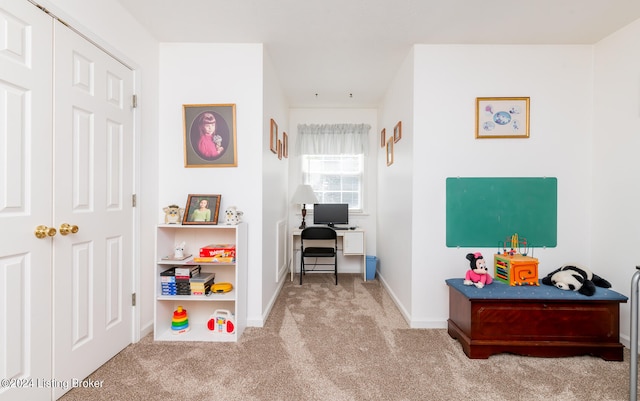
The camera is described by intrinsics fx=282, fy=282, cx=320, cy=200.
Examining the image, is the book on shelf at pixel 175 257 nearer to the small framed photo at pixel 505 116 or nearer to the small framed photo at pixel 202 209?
the small framed photo at pixel 202 209

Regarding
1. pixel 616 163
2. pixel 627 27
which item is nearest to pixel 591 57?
pixel 627 27

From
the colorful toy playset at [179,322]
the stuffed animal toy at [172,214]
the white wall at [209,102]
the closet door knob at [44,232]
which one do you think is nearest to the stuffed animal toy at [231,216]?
the white wall at [209,102]

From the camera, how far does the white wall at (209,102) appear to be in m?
2.48

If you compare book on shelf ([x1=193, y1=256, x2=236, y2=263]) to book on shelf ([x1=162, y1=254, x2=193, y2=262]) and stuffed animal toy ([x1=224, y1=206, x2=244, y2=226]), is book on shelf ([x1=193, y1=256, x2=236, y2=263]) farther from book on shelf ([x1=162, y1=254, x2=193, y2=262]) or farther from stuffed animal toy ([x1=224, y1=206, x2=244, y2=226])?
stuffed animal toy ([x1=224, y1=206, x2=244, y2=226])

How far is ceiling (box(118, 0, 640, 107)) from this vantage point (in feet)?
6.53

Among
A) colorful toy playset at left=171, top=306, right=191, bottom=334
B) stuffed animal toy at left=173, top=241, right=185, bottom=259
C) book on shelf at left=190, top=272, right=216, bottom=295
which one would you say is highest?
stuffed animal toy at left=173, top=241, right=185, bottom=259

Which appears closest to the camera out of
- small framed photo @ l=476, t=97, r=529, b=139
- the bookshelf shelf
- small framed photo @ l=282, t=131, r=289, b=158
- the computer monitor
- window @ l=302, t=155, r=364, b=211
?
the bookshelf shelf

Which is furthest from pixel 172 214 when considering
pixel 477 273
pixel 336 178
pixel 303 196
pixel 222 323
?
pixel 336 178

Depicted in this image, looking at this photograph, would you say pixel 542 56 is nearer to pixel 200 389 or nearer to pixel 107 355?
pixel 200 389

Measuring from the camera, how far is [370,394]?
5.28ft

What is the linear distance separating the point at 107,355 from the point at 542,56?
13.6ft

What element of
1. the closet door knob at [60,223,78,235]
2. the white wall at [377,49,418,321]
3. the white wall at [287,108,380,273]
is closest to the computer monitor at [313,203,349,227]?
the white wall at [287,108,380,273]

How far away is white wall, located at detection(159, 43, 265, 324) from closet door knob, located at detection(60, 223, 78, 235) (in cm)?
85

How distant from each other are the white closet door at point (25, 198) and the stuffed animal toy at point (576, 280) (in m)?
3.36
